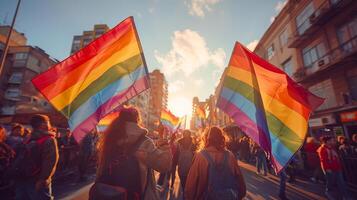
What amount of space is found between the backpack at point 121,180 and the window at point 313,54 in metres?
17.4

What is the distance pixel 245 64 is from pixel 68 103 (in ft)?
11.7

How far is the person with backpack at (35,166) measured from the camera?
2.82 m

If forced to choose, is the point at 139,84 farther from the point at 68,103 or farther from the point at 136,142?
the point at 136,142

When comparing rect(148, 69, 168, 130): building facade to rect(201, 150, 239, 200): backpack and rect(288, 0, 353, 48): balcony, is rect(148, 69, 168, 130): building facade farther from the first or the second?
rect(201, 150, 239, 200): backpack

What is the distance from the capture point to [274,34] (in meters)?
21.7

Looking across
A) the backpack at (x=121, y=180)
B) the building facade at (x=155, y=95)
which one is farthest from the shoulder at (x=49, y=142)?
the building facade at (x=155, y=95)

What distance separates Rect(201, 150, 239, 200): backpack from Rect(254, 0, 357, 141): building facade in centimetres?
1363

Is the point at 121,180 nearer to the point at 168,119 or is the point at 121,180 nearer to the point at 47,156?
the point at 47,156

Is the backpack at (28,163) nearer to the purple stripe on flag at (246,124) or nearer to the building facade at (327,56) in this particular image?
the purple stripe on flag at (246,124)

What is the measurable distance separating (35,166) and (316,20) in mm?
17932

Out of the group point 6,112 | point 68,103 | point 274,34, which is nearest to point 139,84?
point 68,103

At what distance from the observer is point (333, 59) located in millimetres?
13344

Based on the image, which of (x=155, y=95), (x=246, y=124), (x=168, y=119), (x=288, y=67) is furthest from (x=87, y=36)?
(x=246, y=124)

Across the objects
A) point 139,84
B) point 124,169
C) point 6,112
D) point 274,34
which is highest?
point 274,34
